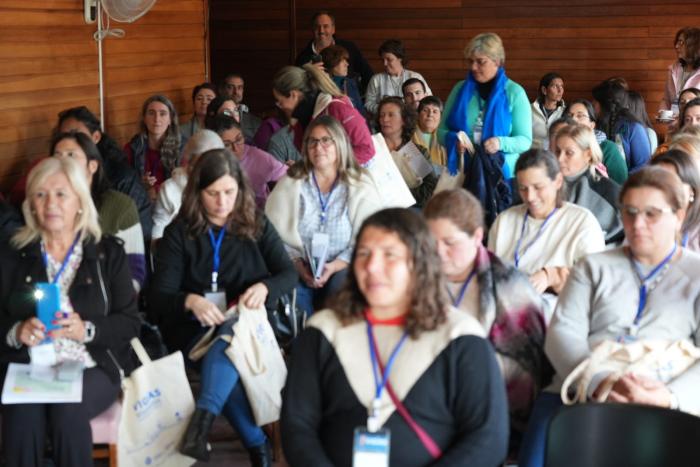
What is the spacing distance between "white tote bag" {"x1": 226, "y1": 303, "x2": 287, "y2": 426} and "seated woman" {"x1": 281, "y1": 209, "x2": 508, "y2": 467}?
3.85ft

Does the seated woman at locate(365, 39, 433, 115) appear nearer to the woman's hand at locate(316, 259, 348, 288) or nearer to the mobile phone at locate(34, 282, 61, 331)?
the woman's hand at locate(316, 259, 348, 288)

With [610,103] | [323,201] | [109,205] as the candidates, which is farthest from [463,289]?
[610,103]

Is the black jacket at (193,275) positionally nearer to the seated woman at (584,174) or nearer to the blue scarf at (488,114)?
the seated woman at (584,174)

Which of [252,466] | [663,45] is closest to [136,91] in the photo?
[252,466]

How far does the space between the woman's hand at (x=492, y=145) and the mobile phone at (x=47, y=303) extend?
3052 mm

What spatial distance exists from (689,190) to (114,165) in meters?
2.70

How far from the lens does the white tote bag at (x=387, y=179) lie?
5.25 meters

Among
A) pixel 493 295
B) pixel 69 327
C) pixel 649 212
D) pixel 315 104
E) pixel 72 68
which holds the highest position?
pixel 72 68

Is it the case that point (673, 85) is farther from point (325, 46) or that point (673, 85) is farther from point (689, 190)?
point (689, 190)

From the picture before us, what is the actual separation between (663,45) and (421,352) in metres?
8.78

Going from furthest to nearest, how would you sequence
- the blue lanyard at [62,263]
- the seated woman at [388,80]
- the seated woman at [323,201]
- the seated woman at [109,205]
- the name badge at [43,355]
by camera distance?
the seated woman at [388,80] → the seated woman at [323,201] → the seated woman at [109,205] → the blue lanyard at [62,263] → the name badge at [43,355]

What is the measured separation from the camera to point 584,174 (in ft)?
16.3

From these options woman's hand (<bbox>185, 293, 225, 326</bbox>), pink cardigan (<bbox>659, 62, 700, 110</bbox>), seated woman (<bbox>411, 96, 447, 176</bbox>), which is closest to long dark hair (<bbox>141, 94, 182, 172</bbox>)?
seated woman (<bbox>411, 96, 447, 176</bbox>)

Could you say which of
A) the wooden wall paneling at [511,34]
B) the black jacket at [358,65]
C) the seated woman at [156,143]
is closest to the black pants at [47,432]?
the seated woman at [156,143]
